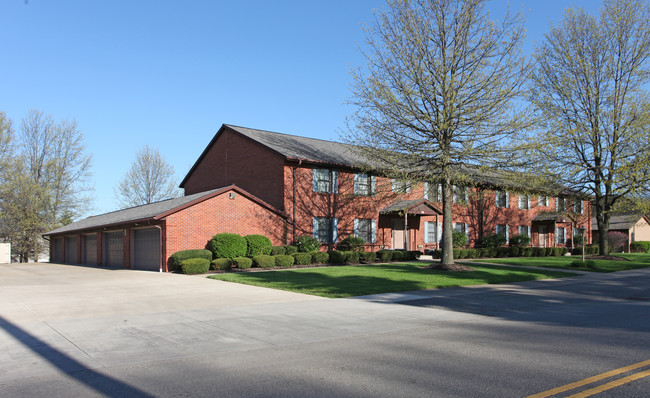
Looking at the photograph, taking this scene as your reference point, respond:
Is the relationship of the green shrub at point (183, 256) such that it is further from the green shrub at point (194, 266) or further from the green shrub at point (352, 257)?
the green shrub at point (352, 257)

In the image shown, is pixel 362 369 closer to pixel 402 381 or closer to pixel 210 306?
pixel 402 381

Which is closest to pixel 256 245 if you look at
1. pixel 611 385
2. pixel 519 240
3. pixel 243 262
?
pixel 243 262

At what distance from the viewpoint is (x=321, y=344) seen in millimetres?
7629

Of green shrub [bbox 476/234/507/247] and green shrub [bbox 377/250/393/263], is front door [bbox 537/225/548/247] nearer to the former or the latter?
A: green shrub [bbox 476/234/507/247]

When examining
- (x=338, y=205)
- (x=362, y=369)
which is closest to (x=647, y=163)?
(x=338, y=205)

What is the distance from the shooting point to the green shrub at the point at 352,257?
25.5 metres

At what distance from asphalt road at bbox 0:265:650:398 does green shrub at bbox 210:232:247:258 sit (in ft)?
30.7

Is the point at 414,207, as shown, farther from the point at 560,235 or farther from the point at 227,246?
the point at 560,235

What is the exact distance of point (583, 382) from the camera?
5223mm

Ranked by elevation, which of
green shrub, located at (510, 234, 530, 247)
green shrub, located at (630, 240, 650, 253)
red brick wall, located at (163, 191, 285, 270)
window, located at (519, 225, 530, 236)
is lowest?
green shrub, located at (630, 240, 650, 253)

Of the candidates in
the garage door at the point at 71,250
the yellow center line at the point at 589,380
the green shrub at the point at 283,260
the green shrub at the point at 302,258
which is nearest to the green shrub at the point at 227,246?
the green shrub at the point at 283,260

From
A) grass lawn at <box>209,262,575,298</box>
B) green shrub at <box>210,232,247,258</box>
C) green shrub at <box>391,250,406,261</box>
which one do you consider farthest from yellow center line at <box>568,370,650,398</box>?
green shrub at <box>391,250,406,261</box>

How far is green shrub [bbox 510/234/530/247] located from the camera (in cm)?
3709

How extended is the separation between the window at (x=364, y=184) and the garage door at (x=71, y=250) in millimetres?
21868
